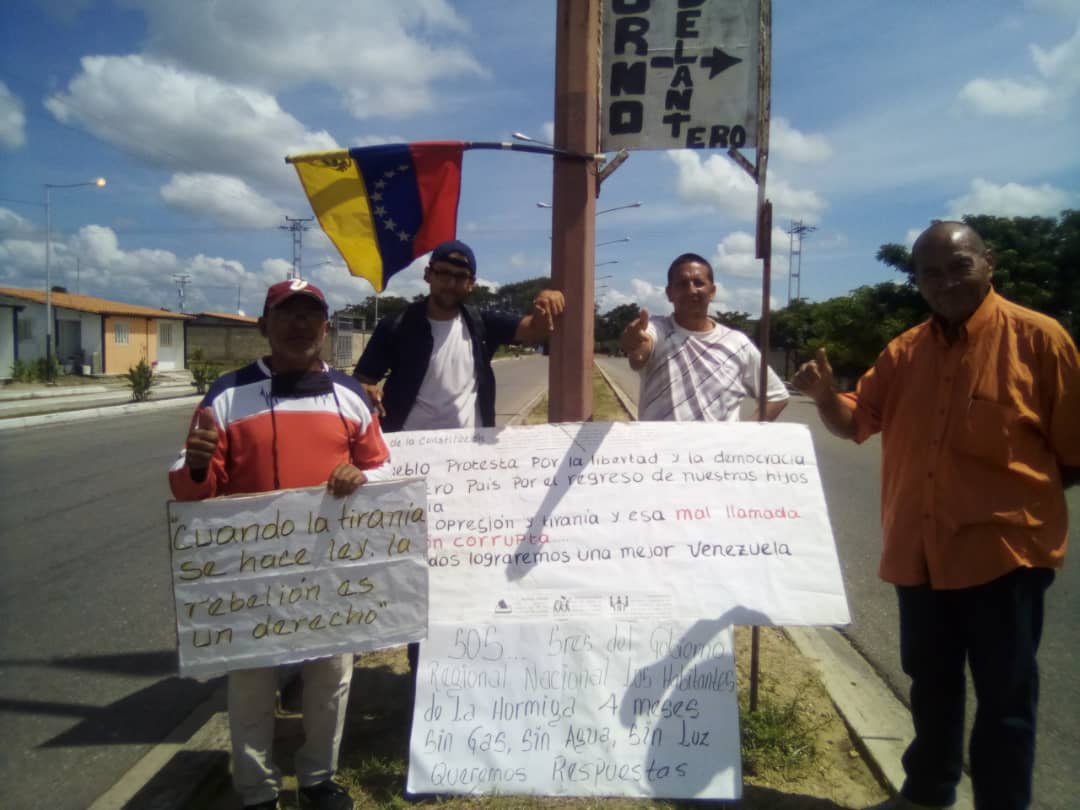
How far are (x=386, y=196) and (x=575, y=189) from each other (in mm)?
814

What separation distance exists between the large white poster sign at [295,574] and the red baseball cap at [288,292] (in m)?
0.62

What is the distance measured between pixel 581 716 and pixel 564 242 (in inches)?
71.5

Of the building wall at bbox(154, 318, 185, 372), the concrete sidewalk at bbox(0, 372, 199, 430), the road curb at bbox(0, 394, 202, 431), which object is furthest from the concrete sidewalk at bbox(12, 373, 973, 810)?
the building wall at bbox(154, 318, 185, 372)

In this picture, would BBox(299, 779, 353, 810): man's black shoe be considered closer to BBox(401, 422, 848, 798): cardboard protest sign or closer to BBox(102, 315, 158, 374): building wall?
BBox(401, 422, 848, 798): cardboard protest sign

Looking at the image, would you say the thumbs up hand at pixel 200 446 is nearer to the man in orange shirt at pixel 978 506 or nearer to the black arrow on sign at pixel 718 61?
the man in orange shirt at pixel 978 506

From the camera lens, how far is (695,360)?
300cm

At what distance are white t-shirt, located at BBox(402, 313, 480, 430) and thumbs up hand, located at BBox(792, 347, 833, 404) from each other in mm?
1252

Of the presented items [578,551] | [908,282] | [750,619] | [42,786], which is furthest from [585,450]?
[908,282]

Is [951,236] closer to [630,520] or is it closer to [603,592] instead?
[630,520]

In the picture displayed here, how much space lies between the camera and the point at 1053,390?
2162 mm

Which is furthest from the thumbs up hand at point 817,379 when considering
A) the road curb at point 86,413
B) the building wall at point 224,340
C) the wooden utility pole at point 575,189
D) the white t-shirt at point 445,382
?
the building wall at point 224,340

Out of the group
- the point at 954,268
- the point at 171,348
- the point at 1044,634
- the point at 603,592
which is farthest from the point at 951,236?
the point at 171,348

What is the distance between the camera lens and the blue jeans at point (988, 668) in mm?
2182

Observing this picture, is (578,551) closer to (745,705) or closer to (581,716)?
(581,716)
